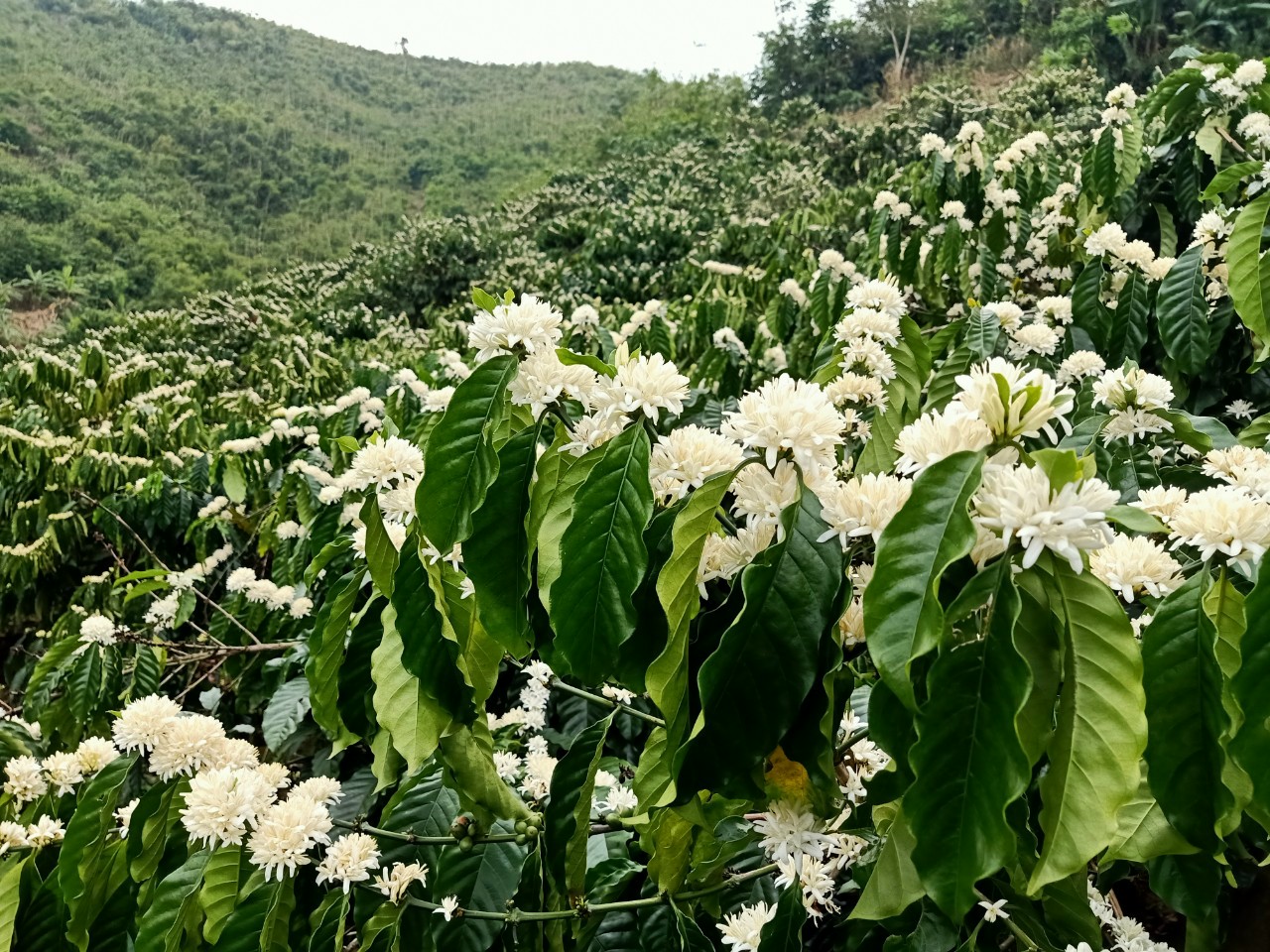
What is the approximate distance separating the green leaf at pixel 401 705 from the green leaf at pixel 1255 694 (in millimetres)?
654

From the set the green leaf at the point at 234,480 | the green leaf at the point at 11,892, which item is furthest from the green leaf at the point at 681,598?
the green leaf at the point at 234,480

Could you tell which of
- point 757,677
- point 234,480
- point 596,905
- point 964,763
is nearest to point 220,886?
point 596,905

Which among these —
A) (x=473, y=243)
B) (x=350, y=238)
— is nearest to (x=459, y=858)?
(x=473, y=243)

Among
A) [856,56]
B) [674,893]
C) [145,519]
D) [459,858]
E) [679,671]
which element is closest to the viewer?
[679,671]

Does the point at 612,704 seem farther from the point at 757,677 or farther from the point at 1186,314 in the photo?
the point at 1186,314

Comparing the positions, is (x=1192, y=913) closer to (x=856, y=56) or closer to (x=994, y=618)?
→ (x=994, y=618)

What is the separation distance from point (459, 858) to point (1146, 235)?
3219 millimetres

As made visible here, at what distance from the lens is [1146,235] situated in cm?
304

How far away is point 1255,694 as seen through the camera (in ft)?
1.56

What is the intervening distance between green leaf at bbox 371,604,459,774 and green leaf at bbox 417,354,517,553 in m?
0.16

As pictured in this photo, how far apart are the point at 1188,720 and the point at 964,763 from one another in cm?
17

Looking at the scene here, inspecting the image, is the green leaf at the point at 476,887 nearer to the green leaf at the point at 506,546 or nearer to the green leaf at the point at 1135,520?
the green leaf at the point at 506,546

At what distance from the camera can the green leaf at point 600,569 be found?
25.0 inches

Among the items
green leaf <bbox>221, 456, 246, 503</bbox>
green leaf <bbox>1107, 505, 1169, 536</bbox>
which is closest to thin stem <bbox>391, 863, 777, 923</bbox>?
green leaf <bbox>1107, 505, 1169, 536</bbox>
